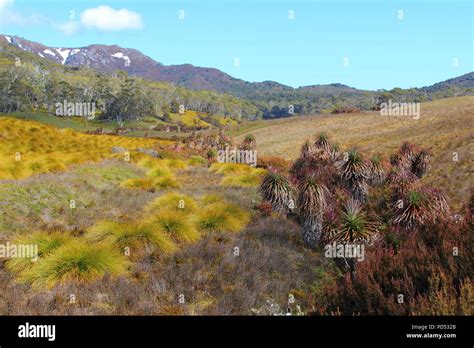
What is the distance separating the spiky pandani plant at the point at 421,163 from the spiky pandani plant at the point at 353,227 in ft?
42.4

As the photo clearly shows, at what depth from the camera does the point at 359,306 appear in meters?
6.02

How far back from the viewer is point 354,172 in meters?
14.9

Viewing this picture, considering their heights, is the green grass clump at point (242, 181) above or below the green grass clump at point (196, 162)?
below

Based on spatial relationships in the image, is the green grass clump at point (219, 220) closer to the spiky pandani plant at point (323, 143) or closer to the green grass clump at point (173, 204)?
the green grass clump at point (173, 204)

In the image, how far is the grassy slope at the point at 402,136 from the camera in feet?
72.3

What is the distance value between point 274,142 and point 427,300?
46.6 metres

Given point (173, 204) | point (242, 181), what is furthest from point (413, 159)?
point (173, 204)

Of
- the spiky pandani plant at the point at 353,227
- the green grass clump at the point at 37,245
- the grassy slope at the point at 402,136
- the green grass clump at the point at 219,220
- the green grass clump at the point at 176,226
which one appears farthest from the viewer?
the grassy slope at the point at 402,136

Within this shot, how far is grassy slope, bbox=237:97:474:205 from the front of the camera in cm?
2203

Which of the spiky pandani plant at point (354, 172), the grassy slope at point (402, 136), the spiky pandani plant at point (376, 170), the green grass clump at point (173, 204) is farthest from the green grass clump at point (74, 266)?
the grassy slope at point (402, 136)

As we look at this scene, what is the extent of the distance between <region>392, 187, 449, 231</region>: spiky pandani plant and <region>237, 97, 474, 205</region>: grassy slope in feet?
26.7

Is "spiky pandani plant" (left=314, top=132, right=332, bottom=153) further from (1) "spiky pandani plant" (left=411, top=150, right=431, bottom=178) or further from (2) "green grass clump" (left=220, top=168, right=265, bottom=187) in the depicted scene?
(1) "spiky pandani plant" (left=411, top=150, right=431, bottom=178)
